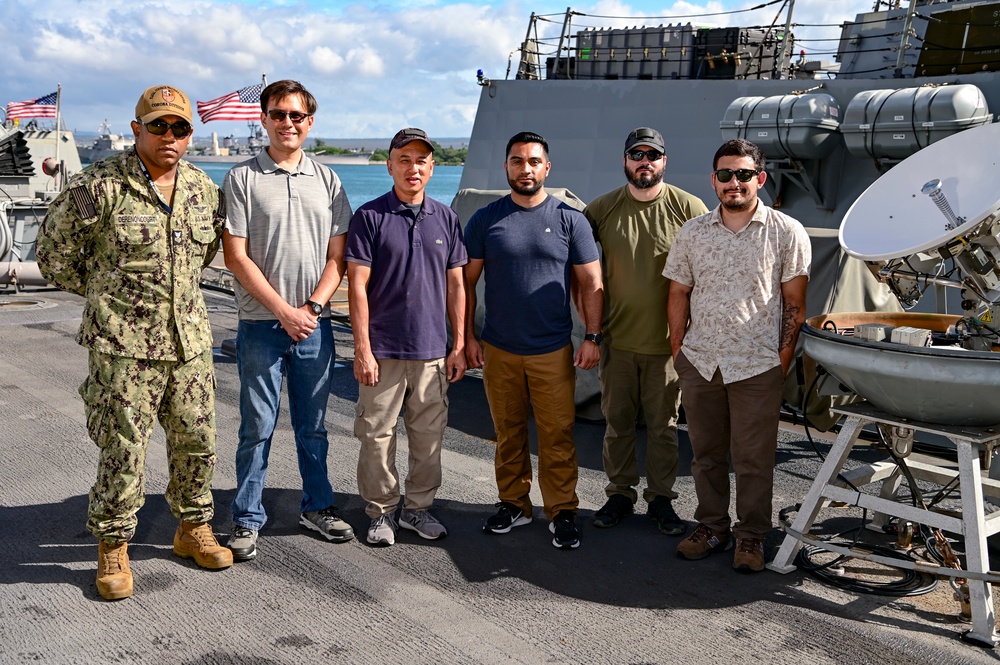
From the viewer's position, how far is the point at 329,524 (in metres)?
4.41

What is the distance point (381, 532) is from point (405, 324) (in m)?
1.03

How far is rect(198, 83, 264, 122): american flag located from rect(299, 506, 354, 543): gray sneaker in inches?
729

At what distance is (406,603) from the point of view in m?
3.76

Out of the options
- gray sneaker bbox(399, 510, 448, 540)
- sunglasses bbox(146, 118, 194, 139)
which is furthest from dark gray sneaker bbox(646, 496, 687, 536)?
sunglasses bbox(146, 118, 194, 139)

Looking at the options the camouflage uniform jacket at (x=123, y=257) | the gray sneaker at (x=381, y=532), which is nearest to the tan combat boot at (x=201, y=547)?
the gray sneaker at (x=381, y=532)

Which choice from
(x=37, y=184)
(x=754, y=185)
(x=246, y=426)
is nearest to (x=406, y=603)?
(x=246, y=426)

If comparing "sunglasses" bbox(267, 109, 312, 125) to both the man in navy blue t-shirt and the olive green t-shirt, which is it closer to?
→ the man in navy blue t-shirt

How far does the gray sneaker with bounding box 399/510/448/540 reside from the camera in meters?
4.45

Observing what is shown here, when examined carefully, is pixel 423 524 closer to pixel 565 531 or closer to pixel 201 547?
pixel 565 531

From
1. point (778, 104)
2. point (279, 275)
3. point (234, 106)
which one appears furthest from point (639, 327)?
point (234, 106)

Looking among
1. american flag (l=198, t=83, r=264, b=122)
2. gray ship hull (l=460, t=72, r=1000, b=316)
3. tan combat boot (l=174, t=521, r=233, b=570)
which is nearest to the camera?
tan combat boot (l=174, t=521, r=233, b=570)

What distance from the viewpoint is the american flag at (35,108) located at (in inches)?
1017

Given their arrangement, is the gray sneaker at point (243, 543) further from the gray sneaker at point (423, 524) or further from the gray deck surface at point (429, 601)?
the gray sneaker at point (423, 524)

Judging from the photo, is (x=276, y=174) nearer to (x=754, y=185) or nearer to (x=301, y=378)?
(x=301, y=378)
